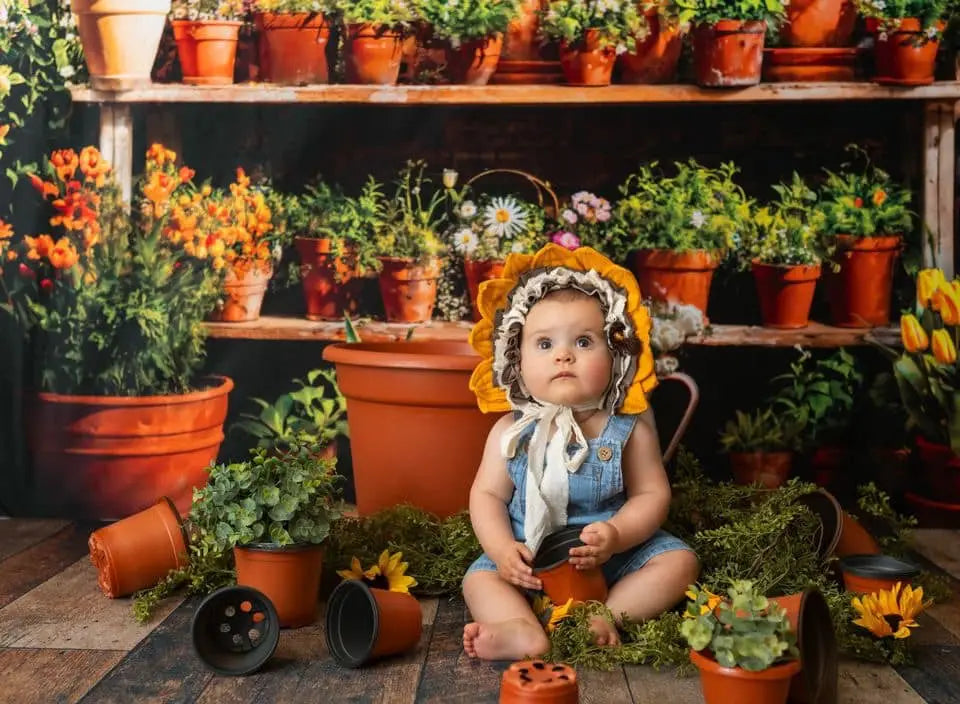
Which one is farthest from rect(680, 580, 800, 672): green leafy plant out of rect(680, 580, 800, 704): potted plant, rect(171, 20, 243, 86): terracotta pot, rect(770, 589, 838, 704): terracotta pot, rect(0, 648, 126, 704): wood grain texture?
rect(171, 20, 243, 86): terracotta pot

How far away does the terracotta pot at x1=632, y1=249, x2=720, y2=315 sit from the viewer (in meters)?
3.19

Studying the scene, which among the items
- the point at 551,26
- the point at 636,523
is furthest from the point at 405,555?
the point at 551,26

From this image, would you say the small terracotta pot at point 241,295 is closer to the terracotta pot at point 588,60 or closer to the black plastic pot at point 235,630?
the terracotta pot at point 588,60

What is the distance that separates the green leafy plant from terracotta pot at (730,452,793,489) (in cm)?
151

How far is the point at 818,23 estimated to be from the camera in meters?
3.16

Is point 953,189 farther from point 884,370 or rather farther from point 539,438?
point 539,438

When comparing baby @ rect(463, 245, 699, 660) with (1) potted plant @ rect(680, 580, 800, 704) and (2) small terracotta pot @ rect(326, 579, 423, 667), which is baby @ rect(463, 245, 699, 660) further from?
(1) potted plant @ rect(680, 580, 800, 704)

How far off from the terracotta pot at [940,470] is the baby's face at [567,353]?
1.19m

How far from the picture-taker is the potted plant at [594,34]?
3127 millimetres

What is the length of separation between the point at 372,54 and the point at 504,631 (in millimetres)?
1659

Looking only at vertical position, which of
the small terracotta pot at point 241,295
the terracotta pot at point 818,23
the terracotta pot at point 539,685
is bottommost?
the terracotta pot at point 539,685

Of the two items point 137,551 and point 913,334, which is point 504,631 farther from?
point 913,334

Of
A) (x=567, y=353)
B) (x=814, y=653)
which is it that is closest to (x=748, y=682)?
(x=814, y=653)

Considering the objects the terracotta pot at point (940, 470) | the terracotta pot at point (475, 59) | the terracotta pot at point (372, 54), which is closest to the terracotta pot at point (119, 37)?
the terracotta pot at point (372, 54)
